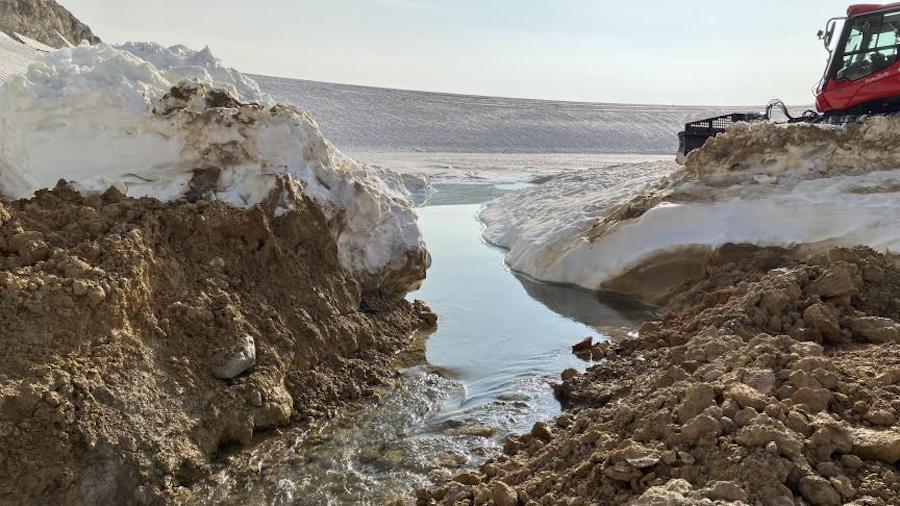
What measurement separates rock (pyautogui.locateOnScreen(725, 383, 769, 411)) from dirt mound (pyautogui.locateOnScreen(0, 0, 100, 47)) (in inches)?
1016

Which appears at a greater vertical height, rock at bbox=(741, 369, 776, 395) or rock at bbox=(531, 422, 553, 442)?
rock at bbox=(741, 369, 776, 395)

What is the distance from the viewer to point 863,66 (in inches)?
355

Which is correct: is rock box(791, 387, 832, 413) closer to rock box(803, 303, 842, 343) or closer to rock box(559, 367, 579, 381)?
rock box(803, 303, 842, 343)

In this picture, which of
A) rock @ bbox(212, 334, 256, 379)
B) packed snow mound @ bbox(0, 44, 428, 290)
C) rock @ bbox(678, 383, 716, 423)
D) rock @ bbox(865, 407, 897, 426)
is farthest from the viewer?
packed snow mound @ bbox(0, 44, 428, 290)

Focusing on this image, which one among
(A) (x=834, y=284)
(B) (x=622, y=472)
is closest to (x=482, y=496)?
(B) (x=622, y=472)

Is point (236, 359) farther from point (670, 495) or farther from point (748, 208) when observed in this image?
point (748, 208)

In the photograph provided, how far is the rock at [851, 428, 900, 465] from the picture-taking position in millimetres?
2863

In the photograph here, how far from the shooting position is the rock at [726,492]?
105 inches

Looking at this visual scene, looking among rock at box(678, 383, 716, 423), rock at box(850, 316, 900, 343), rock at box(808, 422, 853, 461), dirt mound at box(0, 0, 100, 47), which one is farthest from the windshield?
dirt mound at box(0, 0, 100, 47)

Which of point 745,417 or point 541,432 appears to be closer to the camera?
point 745,417

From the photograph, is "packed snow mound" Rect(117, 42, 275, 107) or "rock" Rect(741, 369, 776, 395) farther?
"packed snow mound" Rect(117, 42, 275, 107)

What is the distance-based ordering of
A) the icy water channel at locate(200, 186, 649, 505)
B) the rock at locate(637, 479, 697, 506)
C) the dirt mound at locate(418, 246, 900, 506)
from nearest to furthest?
the rock at locate(637, 479, 697, 506)
the dirt mound at locate(418, 246, 900, 506)
the icy water channel at locate(200, 186, 649, 505)

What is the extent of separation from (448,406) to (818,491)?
2.72 meters

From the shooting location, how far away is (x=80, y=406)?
11.6 ft
